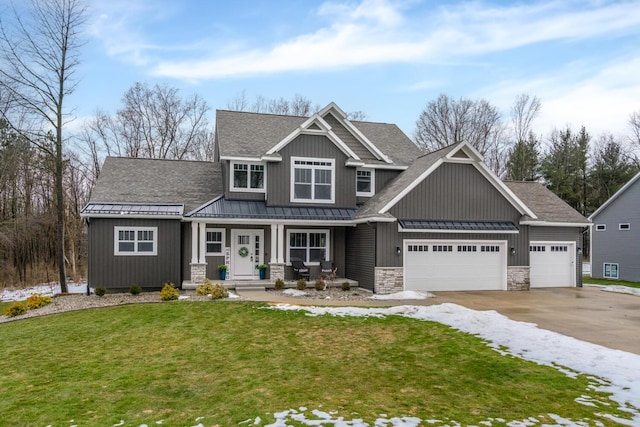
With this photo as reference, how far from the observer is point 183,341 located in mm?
8914

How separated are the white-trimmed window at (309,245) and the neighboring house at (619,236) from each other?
1672 cm

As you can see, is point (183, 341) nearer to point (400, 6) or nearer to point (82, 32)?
point (400, 6)

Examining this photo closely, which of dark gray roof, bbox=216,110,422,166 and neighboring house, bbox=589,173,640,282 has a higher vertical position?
dark gray roof, bbox=216,110,422,166

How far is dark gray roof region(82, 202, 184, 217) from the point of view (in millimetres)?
15609

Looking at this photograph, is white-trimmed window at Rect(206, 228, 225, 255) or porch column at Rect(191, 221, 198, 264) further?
white-trimmed window at Rect(206, 228, 225, 255)

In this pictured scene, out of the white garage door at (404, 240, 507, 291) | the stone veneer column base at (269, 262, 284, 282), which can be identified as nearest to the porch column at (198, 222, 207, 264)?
the stone veneer column base at (269, 262, 284, 282)

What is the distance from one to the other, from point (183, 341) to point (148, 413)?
3606 mm

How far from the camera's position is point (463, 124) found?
37.3m

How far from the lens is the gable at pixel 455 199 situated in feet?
53.3

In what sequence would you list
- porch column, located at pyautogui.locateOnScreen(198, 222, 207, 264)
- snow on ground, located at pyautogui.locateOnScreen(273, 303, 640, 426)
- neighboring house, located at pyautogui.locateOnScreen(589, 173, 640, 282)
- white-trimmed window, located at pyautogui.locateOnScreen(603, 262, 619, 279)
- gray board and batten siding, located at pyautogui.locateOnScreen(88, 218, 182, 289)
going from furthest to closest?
white-trimmed window, located at pyautogui.locateOnScreen(603, 262, 619, 279), neighboring house, located at pyautogui.locateOnScreen(589, 173, 640, 282), porch column, located at pyautogui.locateOnScreen(198, 222, 207, 264), gray board and batten siding, located at pyautogui.locateOnScreen(88, 218, 182, 289), snow on ground, located at pyautogui.locateOnScreen(273, 303, 640, 426)

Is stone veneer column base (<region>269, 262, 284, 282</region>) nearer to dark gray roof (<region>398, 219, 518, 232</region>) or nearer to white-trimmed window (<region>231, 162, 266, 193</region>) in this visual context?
white-trimmed window (<region>231, 162, 266, 193</region>)

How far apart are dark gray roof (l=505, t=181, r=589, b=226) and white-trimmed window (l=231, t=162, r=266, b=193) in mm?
11518

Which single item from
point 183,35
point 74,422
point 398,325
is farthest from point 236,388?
point 183,35

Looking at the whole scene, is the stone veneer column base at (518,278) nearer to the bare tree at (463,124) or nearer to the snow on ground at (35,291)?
the snow on ground at (35,291)
